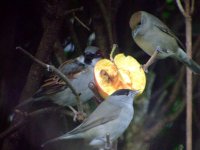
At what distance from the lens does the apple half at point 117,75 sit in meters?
3.54

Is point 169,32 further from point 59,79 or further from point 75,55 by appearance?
point 59,79

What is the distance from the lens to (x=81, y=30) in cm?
485

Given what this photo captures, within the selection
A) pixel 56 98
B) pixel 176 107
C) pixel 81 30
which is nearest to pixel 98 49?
pixel 81 30

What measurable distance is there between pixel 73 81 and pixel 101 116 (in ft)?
3.27

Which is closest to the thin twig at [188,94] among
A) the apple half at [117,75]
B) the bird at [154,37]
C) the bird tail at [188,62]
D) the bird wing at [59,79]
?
the apple half at [117,75]

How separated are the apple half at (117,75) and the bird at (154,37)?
Answer: 119cm

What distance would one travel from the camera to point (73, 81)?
4879 millimetres

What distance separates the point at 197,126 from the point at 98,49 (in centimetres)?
108

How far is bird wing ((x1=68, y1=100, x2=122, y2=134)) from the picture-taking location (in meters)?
3.77

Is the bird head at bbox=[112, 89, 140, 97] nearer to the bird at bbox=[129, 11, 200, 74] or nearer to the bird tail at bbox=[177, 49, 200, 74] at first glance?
the bird tail at bbox=[177, 49, 200, 74]

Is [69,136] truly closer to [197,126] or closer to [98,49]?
[98,49]

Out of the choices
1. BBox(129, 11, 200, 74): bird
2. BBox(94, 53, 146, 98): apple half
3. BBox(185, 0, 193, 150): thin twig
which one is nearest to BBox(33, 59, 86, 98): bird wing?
BBox(129, 11, 200, 74): bird

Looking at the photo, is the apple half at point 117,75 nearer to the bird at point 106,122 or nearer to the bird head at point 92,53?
the bird at point 106,122

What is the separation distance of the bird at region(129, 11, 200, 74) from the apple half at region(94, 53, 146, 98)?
1.19 m
